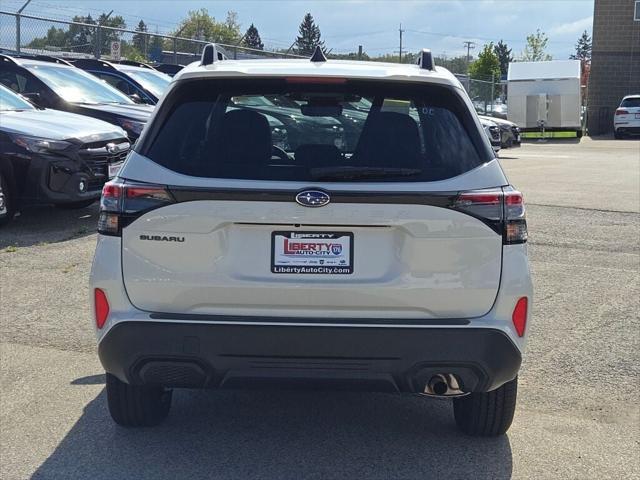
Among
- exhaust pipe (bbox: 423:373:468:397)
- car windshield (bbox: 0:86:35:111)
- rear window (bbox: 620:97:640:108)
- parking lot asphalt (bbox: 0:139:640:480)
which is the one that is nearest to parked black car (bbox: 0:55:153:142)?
car windshield (bbox: 0:86:35:111)

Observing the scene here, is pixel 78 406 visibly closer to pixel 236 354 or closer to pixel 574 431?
pixel 236 354

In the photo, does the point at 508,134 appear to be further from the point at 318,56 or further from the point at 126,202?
the point at 126,202

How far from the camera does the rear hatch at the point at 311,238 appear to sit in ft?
11.2

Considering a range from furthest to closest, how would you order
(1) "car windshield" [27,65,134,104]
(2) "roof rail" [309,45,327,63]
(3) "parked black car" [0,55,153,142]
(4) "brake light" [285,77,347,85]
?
1. (1) "car windshield" [27,65,134,104]
2. (3) "parked black car" [0,55,153,142]
3. (2) "roof rail" [309,45,327,63]
4. (4) "brake light" [285,77,347,85]

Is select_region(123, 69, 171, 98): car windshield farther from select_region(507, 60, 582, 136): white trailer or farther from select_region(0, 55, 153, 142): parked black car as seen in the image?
select_region(507, 60, 582, 136): white trailer

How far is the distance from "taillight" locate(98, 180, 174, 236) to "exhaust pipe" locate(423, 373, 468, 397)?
52.0 inches

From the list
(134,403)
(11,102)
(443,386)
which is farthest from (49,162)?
(443,386)

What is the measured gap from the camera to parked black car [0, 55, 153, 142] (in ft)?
39.1

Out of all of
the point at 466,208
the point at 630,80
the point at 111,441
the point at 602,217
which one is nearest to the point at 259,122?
the point at 466,208

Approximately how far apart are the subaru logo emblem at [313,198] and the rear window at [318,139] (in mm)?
77

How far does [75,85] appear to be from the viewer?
12633mm

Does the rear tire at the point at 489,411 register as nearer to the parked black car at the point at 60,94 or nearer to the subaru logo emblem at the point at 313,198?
the subaru logo emblem at the point at 313,198

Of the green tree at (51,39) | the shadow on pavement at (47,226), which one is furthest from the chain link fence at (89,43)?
the shadow on pavement at (47,226)

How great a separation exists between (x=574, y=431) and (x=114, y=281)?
8.07ft
